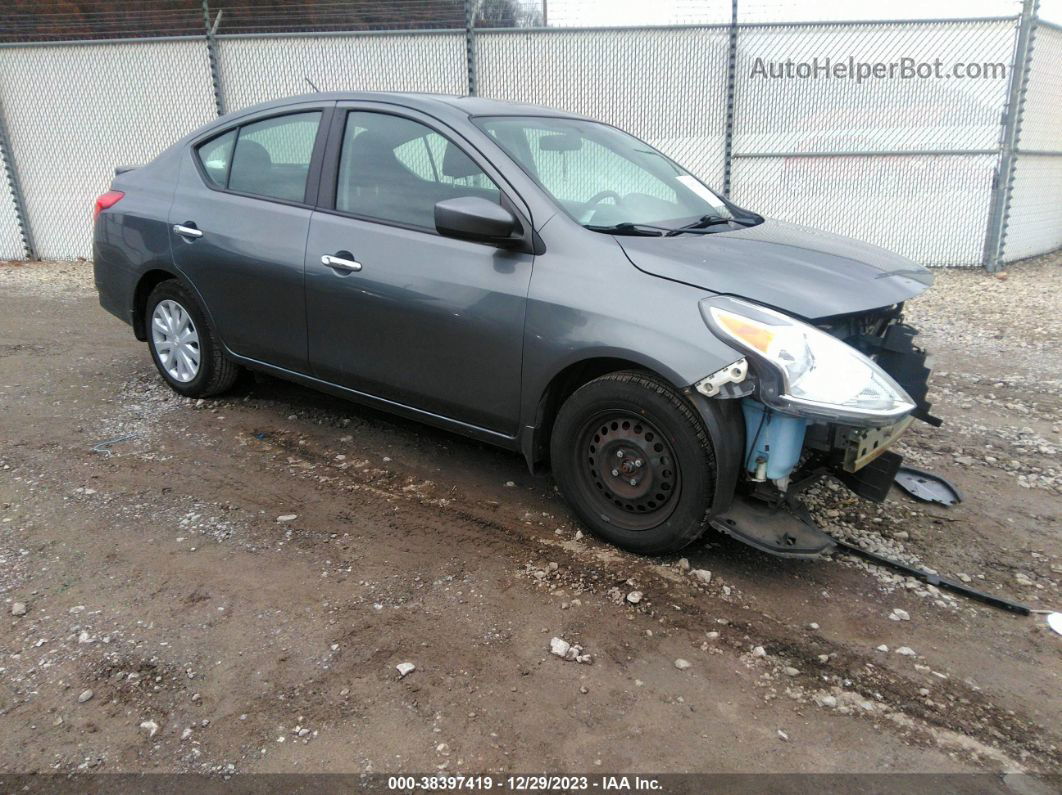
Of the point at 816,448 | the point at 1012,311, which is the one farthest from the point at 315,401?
the point at 1012,311

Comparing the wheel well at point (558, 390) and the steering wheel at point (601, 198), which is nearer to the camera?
the wheel well at point (558, 390)

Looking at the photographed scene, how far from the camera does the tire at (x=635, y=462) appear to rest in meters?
2.99

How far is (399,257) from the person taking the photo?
3.65 m

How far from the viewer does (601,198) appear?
143 inches

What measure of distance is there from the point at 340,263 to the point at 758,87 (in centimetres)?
724

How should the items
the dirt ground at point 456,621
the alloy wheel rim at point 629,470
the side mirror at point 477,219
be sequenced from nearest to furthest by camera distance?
1. the dirt ground at point 456,621
2. the alloy wheel rim at point 629,470
3. the side mirror at point 477,219

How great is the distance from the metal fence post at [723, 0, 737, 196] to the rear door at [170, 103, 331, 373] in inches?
254

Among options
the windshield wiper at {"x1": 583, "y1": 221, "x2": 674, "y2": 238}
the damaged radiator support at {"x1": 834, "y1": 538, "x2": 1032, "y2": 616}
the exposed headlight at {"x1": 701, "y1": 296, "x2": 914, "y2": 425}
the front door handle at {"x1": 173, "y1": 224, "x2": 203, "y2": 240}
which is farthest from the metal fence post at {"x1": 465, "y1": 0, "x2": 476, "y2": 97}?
the damaged radiator support at {"x1": 834, "y1": 538, "x2": 1032, "y2": 616}

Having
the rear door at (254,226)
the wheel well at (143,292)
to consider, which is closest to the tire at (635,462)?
the rear door at (254,226)

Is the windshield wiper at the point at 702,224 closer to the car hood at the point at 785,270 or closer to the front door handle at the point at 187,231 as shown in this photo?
the car hood at the point at 785,270

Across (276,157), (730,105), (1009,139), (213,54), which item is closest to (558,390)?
(276,157)

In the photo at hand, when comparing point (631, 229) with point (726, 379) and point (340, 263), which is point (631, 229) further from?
point (340, 263)

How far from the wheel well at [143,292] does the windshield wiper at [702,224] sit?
3.07 m

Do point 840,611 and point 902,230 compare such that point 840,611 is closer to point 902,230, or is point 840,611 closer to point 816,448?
point 816,448
